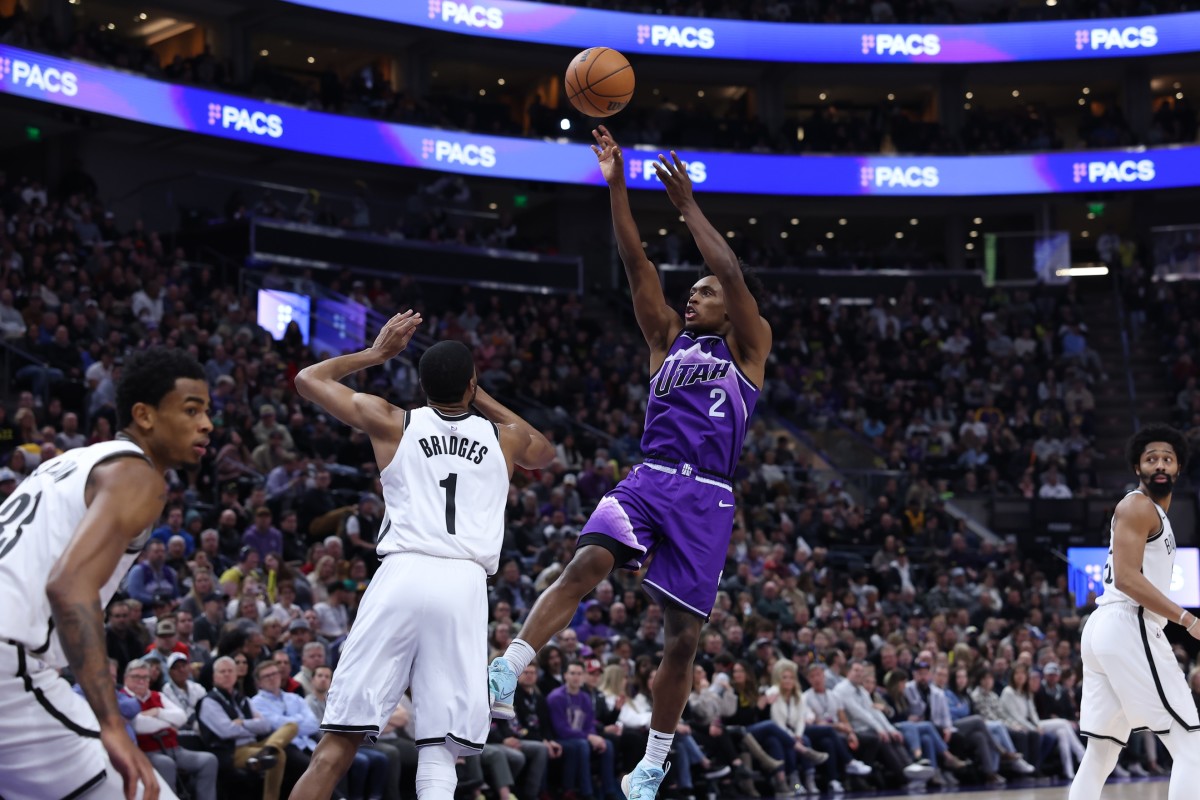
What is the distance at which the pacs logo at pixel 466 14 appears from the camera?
29.7 meters

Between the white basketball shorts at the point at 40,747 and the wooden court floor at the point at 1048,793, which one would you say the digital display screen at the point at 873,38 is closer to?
the wooden court floor at the point at 1048,793

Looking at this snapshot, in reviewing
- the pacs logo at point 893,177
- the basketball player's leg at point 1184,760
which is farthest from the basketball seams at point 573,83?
the pacs logo at point 893,177

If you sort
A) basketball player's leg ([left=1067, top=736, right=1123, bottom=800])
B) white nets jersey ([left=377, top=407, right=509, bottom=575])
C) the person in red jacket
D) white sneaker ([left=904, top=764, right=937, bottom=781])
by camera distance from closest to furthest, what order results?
white nets jersey ([left=377, top=407, right=509, bottom=575])
basketball player's leg ([left=1067, top=736, right=1123, bottom=800])
the person in red jacket
white sneaker ([left=904, top=764, right=937, bottom=781])

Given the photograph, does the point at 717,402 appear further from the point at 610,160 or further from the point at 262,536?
the point at 262,536

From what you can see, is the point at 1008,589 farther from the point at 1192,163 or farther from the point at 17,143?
the point at 17,143

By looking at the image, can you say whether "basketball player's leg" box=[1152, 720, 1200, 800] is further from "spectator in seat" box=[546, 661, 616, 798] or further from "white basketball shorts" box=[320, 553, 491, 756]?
"spectator in seat" box=[546, 661, 616, 798]

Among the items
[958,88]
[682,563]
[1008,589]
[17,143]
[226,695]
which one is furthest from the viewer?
[958,88]

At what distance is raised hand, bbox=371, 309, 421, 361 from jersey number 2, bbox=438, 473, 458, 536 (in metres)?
0.68

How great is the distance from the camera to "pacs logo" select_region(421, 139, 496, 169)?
97.9 feet

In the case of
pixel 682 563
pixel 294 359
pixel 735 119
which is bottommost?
pixel 682 563

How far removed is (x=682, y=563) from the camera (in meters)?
6.87

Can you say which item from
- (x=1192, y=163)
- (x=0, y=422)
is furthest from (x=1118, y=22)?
(x=0, y=422)

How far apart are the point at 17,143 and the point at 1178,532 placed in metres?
22.7

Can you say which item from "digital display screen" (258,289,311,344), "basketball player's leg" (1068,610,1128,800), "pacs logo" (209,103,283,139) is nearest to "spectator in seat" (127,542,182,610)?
"basketball player's leg" (1068,610,1128,800)
